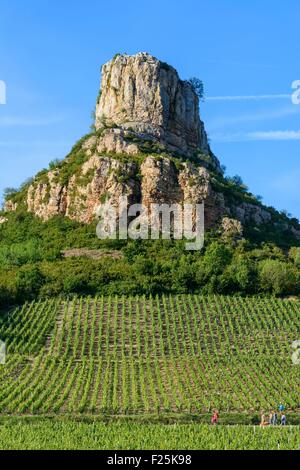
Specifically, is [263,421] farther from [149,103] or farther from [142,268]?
[149,103]

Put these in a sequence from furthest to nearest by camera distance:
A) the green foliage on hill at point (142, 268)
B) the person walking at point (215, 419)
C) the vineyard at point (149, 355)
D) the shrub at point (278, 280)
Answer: the shrub at point (278, 280) < the green foliage on hill at point (142, 268) < the vineyard at point (149, 355) < the person walking at point (215, 419)

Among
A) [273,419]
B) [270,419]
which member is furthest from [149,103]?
[273,419]

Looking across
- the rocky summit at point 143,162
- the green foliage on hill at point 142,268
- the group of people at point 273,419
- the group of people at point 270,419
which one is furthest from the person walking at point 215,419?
the rocky summit at point 143,162

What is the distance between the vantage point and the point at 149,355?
47344 millimetres

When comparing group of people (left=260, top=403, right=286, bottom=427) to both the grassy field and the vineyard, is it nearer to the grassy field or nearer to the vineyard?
the grassy field

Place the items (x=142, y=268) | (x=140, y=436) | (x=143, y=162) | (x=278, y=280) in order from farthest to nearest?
(x=143, y=162) < (x=142, y=268) < (x=278, y=280) < (x=140, y=436)

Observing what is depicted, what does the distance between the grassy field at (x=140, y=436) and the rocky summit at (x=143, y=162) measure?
135 feet

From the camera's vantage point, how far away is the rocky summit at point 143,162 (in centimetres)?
7269

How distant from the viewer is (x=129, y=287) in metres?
59.3

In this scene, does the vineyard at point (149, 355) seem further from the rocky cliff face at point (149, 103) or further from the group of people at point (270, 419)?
the rocky cliff face at point (149, 103)

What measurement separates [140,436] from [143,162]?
47.0 m
